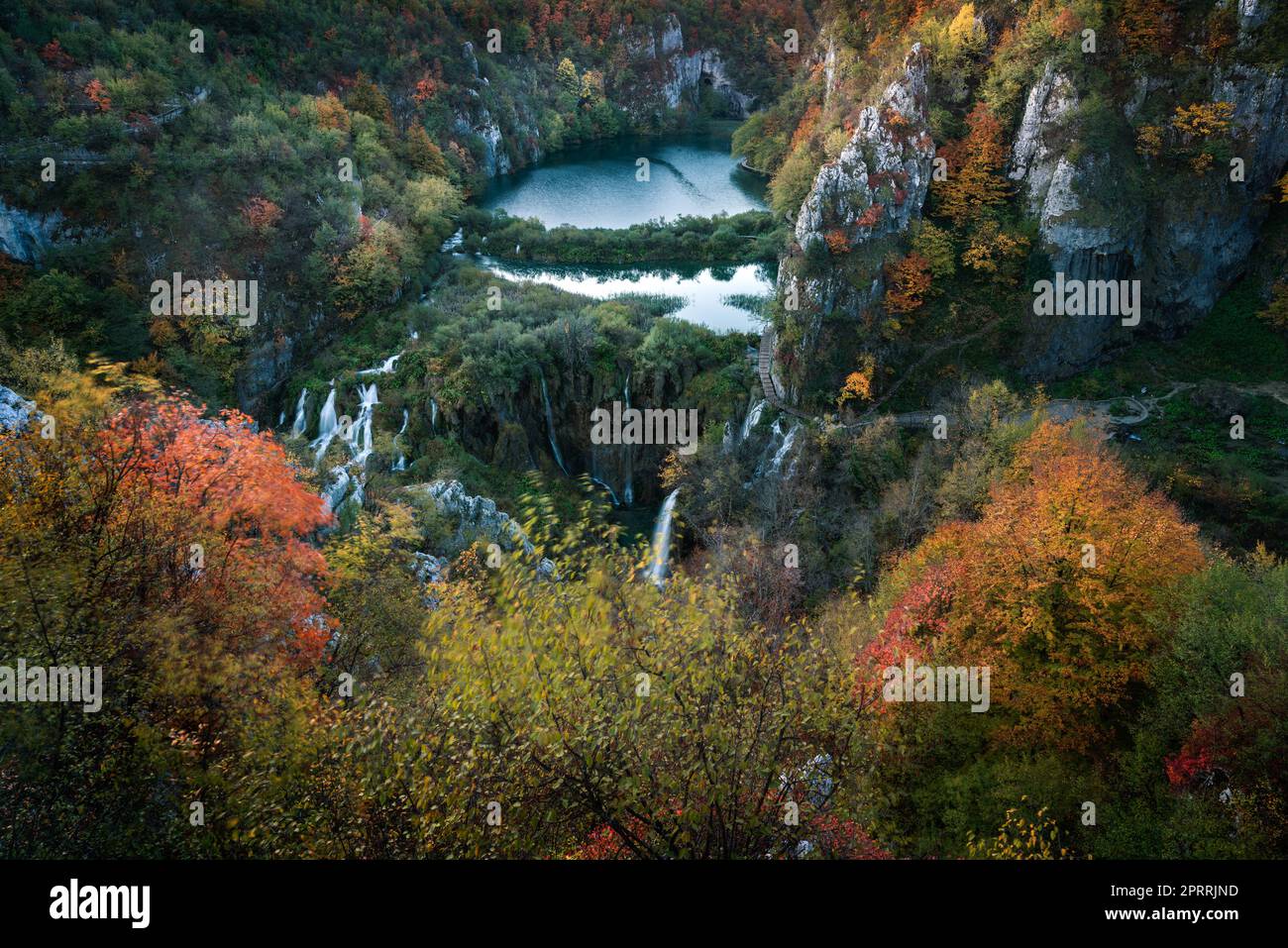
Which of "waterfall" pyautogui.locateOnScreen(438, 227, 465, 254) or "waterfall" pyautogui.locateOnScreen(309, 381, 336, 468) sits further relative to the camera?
"waterfall" pyautogui.locateOnScreen(438, 227, 465, 254)

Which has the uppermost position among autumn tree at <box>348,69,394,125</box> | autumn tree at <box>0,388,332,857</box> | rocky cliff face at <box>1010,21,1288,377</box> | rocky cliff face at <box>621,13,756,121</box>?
rocky cliff face at <box>621,13,756,121</box>

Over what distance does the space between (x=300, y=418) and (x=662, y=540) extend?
2236 centimetres

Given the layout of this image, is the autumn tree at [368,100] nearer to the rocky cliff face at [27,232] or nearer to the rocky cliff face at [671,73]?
the rocky cliff face at [27,232]

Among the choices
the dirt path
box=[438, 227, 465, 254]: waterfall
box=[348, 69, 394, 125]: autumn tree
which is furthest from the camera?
box=[348, 69, 394, 125]: autumn tree

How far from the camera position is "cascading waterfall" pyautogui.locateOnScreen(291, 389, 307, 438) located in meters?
40.4

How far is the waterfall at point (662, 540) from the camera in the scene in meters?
34.8

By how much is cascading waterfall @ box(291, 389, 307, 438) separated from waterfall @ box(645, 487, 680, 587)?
825 inches

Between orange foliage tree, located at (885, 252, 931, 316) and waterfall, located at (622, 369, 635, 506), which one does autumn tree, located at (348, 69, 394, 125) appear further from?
orange foliage tree, located at (885, 252, 931, 316)

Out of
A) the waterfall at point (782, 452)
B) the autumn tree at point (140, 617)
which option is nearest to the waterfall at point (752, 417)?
the waterfall at point (782, 452)

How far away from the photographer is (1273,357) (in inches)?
1435

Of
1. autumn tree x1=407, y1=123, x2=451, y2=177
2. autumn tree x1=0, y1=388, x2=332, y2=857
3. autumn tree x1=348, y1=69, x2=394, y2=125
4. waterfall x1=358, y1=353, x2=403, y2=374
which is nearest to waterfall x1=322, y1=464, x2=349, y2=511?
autumn tree x1=0, y1=388, x2=332, y2=857

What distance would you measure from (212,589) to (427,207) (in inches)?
2091

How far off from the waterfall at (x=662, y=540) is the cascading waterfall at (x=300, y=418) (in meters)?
21.0
